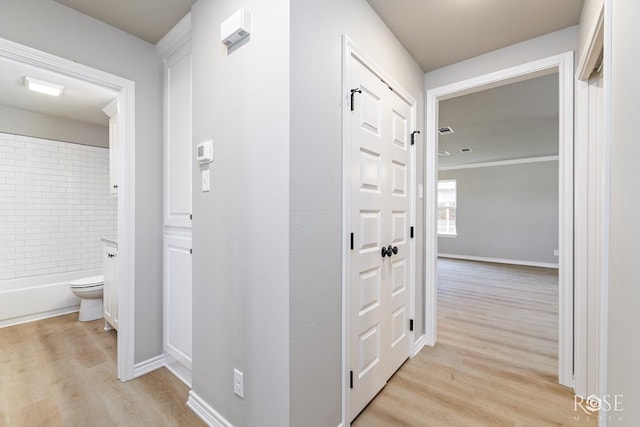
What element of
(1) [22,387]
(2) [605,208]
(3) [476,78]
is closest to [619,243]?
(2) [605,208]

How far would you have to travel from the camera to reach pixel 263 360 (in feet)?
4.27

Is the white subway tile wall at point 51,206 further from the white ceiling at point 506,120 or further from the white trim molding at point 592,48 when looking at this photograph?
the white trim molding at point 592,48

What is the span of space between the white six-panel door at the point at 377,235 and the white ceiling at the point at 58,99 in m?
2.10

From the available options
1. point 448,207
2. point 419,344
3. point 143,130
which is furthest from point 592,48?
point 448,207

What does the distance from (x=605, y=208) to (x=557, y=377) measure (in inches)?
63.8

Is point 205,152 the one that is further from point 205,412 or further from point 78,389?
point 78,389

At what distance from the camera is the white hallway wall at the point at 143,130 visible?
183 centimetres

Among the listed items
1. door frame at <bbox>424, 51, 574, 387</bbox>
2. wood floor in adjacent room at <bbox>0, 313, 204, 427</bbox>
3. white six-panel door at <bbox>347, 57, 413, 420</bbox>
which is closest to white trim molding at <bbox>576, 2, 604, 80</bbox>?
door frame at <bbox>424, 51, 574, 387</bbox>

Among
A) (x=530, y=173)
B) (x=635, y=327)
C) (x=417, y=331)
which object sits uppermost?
(x=530, y=173)

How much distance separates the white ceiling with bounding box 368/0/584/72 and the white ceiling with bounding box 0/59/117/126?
231cm

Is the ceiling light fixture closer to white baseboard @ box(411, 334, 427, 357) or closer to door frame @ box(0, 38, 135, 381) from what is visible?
door frame @ box(0, 38, 135, 381)

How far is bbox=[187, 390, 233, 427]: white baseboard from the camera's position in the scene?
1.52 m

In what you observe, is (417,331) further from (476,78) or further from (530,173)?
(530,173)

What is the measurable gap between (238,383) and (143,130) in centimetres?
189
